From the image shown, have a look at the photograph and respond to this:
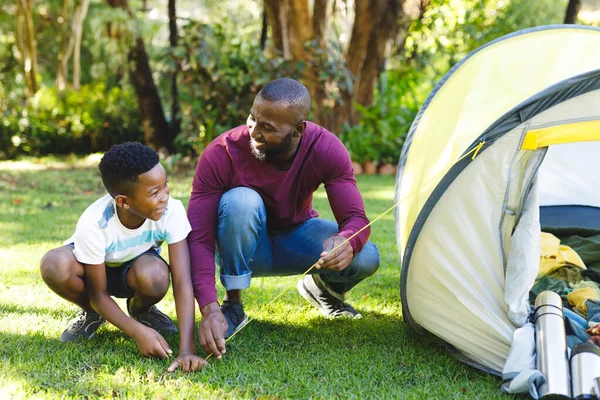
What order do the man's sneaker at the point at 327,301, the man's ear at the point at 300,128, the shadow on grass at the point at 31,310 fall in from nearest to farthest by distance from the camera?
the man's ear at the point at 300,128 < the shadow on grass at the point at 31,310 < the man's sneaker at the point at 327,301

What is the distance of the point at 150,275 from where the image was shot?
2.30 metres

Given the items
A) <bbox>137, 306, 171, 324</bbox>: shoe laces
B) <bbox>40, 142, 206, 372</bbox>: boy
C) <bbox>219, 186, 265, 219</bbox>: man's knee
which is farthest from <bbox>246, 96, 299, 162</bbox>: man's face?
<bbox>137, 306, 171, 324</bbox>: shoe laces

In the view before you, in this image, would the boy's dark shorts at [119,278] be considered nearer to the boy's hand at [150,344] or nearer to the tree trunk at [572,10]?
the boy's hand at [150,344]

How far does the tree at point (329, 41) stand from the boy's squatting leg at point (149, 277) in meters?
5.34

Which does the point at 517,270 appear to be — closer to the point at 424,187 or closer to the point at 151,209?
the point at 424,187

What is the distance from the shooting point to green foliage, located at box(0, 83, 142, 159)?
988cm

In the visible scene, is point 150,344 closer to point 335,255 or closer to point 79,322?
point 79,322

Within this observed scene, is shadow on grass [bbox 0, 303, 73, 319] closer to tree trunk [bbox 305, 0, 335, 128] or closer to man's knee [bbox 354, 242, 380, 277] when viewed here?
man's knee [bbox 354, 242, 380, 277]

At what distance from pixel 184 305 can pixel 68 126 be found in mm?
8399

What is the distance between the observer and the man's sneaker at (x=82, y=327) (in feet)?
7.93

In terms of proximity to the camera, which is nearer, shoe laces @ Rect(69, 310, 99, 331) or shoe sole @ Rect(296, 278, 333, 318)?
shoe laces @ Rect(69, 310, 99, 331)

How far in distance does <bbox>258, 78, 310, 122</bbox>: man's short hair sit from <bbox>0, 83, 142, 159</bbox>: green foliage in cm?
798

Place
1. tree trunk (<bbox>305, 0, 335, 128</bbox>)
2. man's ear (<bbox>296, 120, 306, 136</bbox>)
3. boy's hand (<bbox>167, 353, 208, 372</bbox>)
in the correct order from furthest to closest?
tree trunk (<bbox>305, 0, 335, 128</bbox>)
man's ear (<bbox>296, 120, 306, 136</bbox>)
boy's hand (<bbox>167, 353, 208, 372</bbox>)

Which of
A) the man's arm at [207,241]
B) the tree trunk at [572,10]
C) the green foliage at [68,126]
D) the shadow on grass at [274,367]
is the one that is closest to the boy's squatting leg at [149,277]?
the man's arm at [207,241]
